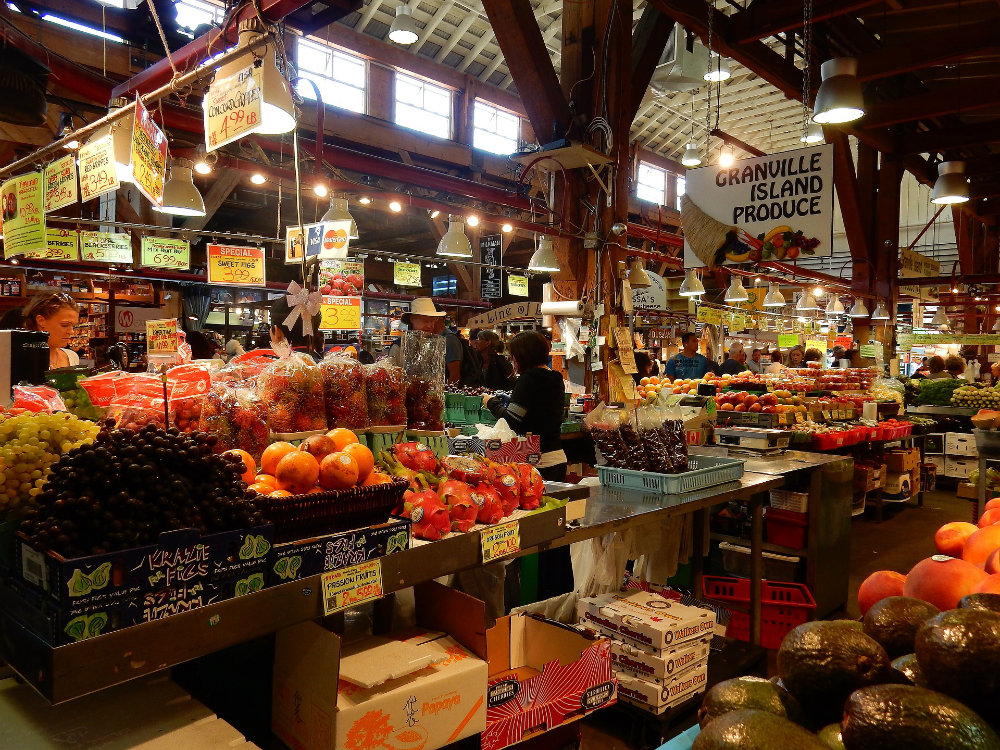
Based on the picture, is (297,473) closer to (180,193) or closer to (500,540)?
(500,540)

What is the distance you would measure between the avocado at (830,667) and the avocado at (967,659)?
0.09 metres

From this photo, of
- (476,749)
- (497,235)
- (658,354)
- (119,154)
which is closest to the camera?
(476,749)

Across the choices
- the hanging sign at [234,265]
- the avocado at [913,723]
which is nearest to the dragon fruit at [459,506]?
the avocado at [913,723]

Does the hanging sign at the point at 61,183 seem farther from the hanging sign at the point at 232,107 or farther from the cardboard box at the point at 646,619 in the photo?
the cardboard box at the point at 646,619

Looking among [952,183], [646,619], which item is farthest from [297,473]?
[952,183]

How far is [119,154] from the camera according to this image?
12.2 ft

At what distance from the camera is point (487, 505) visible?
6.61ft

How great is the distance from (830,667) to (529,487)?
1223 millimetres

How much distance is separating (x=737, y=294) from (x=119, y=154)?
343 inches

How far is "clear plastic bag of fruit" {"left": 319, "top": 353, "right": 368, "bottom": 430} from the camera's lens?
7.80ft

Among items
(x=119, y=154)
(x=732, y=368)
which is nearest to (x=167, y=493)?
(x=119, y=154)

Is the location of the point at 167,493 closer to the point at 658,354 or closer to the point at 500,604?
the point at 500,604

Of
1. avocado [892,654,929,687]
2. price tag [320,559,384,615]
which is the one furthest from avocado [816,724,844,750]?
price tag [320,559,384,615]

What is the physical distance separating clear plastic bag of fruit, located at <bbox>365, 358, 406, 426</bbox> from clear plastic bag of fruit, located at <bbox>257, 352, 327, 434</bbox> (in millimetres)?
205
